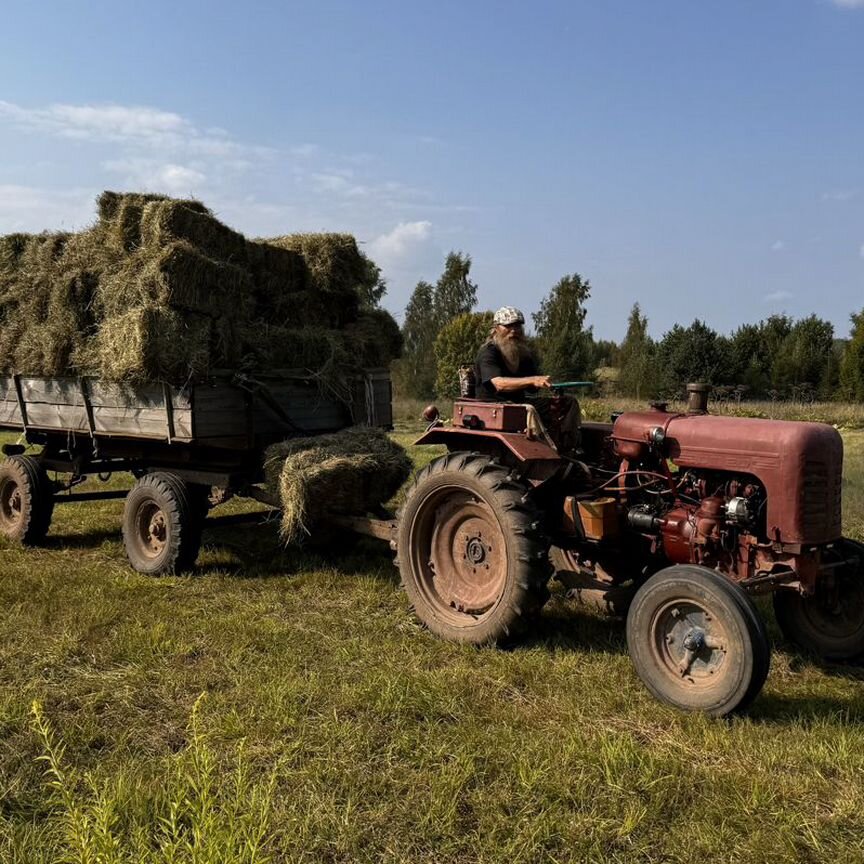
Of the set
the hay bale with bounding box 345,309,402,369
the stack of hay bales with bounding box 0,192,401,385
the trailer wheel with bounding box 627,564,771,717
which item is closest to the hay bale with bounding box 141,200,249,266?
the stack of hay bales with bounding box 0,192,401,385

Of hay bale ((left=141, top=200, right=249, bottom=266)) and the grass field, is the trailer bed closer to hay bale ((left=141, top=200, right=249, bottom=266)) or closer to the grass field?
hay bale ((left=141, top=200, right=249, bottom=266))

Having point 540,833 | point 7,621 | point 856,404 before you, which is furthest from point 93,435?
point 856,404

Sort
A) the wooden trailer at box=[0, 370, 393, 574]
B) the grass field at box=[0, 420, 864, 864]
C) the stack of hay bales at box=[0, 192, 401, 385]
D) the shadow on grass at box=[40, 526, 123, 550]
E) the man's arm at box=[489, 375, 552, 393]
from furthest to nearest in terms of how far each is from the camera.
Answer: the shadow on grass at box=[40, 526, 123, 550] < the wooden trailer at box=[0, 370, 393, 574] < the stack of hay bales at box=[0, 192, 401, 385] < the man's arm at box=[489, 375, 552, 393] < the grass field at box=[0, 420, 864, 864]

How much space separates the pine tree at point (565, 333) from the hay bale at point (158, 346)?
2168 cm

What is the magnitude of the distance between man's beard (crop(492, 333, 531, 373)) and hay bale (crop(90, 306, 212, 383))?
6.79ft

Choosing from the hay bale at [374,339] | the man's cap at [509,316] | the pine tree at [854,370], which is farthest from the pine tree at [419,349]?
the man's cap at [509,316]

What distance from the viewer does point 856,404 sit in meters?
24.3

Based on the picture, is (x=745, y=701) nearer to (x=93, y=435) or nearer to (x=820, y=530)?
(x=820, y=530)

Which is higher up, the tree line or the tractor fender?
the tree line

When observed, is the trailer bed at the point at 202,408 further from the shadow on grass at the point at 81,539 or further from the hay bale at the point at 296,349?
the shadow on grass at the point at 81,539

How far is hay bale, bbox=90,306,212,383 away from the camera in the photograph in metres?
5.45

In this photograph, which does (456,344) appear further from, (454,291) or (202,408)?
(202,408)

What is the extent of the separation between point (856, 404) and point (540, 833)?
82.6 ft

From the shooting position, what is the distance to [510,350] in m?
4.98
